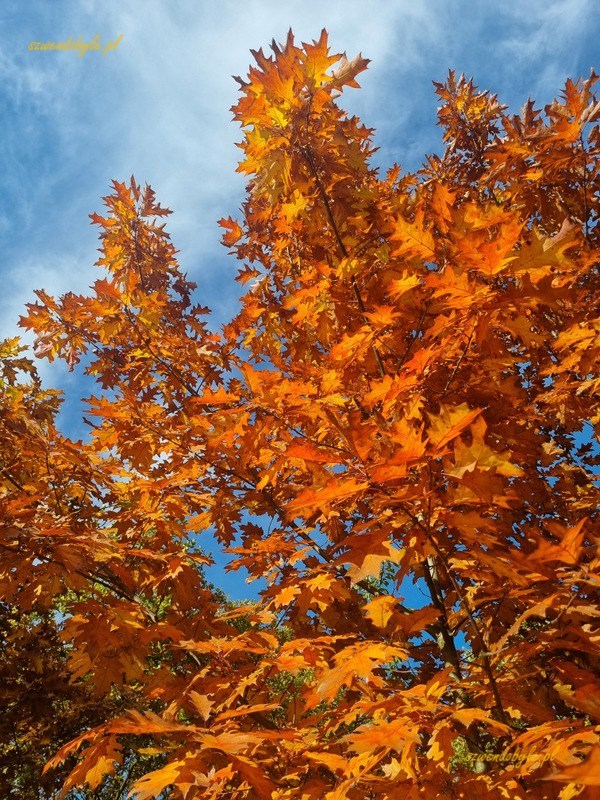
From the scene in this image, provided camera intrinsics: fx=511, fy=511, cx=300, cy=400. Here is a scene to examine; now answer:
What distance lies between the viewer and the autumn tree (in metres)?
1.75

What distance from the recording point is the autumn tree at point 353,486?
5.73 ft

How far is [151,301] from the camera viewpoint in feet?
15.7

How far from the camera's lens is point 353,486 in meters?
1.54

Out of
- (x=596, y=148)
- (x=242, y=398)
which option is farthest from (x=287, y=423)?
(x=596, y=148)

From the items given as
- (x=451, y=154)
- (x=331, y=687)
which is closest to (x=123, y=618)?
(x=331, y=687)

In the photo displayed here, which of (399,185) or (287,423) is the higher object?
(399,185)

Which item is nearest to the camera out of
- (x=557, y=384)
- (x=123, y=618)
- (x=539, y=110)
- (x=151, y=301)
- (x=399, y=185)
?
(x=123, y=618)

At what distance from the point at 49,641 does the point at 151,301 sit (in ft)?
16.2

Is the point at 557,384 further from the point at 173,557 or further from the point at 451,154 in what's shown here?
the point at 451,154

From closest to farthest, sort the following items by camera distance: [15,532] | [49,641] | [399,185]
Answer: [15,532], [399,185], [49,641]

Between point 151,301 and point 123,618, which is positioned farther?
point 151,301

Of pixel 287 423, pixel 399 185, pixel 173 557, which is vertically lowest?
pixel 173 557

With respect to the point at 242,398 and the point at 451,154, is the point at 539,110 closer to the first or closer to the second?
the point at 451,154

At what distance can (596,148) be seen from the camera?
12.0ft
